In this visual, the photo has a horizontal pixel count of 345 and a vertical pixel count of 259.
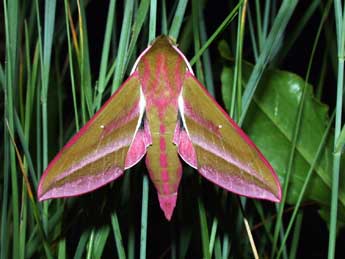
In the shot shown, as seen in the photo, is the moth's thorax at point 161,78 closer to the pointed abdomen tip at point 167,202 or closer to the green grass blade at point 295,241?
the pointed abdomen tip at point 167,202

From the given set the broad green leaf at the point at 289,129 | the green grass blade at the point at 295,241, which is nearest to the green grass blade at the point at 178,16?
the broad green leaf at the point at 289,129

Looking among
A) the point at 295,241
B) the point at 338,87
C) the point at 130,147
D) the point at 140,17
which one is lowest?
the point at 295,241

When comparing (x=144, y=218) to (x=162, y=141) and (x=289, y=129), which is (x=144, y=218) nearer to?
(x=162, y=141)

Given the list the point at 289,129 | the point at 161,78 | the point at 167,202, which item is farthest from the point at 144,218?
the point at 289,129

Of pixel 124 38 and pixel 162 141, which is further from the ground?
pixel 124 38

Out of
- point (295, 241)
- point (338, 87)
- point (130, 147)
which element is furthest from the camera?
point (295, 241)

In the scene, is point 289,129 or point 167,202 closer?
point 167,202

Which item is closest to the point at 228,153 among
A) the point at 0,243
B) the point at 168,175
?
the point at 168,175
